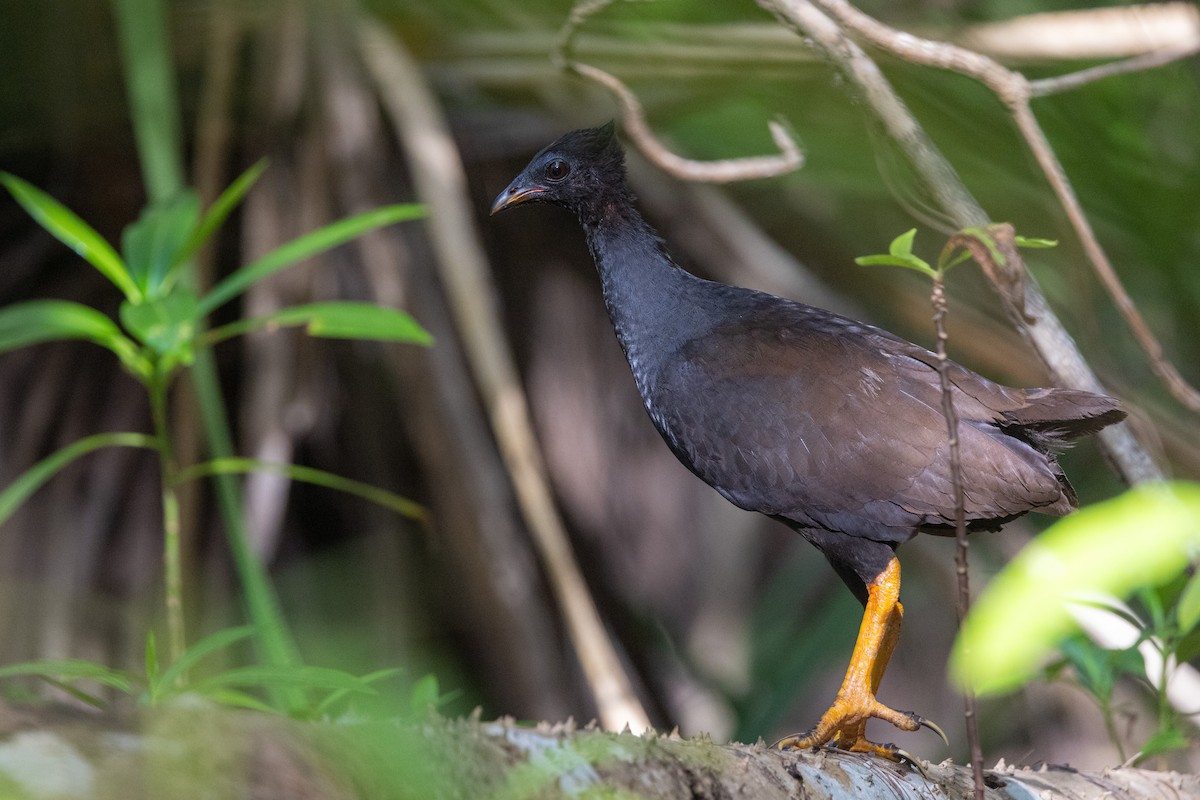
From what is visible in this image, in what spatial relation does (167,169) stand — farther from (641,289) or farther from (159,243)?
(641,289)

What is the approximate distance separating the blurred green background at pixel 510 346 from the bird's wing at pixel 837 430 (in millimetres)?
Answer: 1126

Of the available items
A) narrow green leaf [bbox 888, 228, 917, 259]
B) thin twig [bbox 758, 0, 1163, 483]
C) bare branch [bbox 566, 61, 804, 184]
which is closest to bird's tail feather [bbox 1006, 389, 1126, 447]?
thin twig [bbox 758, 0, 1163, 483]

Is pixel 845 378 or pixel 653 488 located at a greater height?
pixel 845 378

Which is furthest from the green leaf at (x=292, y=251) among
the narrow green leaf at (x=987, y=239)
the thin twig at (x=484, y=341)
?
the thin twig at (x=484, y=341)

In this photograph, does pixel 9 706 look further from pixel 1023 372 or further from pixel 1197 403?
pixel 1023 372

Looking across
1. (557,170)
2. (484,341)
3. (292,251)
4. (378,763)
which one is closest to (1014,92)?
(557,170)

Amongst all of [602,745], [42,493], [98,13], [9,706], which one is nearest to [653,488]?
Result: [42,493]

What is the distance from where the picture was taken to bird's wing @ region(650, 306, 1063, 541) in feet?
8.07

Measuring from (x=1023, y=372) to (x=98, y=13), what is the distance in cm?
429

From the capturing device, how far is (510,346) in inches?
205

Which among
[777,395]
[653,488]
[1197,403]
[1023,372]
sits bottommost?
[653,488]

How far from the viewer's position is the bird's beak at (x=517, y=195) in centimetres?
323

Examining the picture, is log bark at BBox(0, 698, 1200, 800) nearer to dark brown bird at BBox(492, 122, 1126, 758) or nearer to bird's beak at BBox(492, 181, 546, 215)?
dark brown bird at BBox(492, 122, 1126, 758)

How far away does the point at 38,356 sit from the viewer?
4.38 metres
